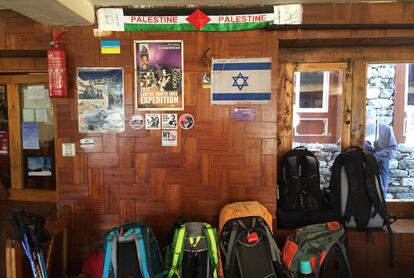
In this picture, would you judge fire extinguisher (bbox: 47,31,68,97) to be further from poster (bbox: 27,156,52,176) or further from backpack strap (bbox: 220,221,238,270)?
backpack strap (bbox: 220,221,238,270)

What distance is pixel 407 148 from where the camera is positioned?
279 centimetres

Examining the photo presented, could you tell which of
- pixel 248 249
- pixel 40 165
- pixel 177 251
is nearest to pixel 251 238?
pixel 248 249

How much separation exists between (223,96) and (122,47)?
32.9 inches

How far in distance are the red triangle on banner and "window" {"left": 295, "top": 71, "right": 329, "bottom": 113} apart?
36.1 inches

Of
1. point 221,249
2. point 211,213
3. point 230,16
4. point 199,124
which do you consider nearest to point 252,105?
point 199,124

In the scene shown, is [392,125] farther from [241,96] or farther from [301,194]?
[241,96]

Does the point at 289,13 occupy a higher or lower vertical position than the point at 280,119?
higher

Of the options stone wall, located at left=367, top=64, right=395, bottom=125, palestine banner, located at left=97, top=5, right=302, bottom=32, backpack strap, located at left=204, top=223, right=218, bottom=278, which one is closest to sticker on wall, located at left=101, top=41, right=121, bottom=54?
palestine banner, located at left=97, top=5, right=302, bottom=32

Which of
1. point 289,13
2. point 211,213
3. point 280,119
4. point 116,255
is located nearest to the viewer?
point 116,255

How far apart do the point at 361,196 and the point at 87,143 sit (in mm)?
2088

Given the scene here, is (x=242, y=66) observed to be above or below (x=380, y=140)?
above

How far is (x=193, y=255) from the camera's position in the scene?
2029mm

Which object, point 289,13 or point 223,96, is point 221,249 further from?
point 289,13

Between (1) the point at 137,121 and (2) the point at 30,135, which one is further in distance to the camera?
(2) the point at 30,135
